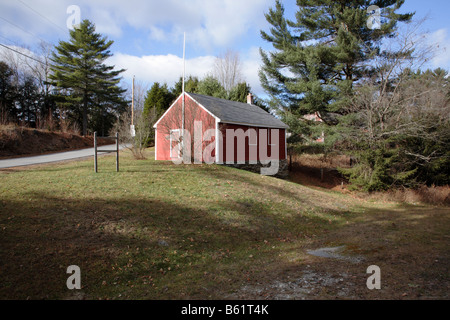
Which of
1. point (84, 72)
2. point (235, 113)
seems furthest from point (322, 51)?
point (84, 72)

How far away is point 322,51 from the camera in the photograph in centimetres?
2180

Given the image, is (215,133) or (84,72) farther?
(84,72)

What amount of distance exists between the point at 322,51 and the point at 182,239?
67.4 feet

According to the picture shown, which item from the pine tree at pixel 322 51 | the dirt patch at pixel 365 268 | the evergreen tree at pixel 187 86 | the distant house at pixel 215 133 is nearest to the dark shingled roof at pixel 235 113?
the distant house at pixel 215 133

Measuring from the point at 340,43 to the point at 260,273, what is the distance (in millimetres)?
21590

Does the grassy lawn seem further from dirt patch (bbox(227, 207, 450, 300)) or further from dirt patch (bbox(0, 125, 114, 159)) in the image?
dirt patch (bbox(0, 125, 114, 159))

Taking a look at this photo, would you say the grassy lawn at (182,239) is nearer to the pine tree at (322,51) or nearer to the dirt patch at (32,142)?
the dirt patch at (32,142)

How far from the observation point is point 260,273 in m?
4.94

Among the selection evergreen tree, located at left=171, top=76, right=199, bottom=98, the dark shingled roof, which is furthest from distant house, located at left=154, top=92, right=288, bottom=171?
evergreen tree, located at left=171, top=76, right=199, bottom=98

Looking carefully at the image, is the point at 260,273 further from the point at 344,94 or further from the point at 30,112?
the point at 30,112

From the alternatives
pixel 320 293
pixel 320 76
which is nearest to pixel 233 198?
pixel 320 293

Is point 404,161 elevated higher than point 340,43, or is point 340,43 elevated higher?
point 340,43

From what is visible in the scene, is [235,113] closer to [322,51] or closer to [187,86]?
[322,51]

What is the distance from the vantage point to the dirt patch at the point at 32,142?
18.1 meters
